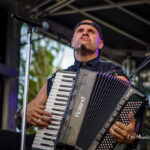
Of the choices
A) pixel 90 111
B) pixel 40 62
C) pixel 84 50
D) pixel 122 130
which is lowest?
pixel 122 130

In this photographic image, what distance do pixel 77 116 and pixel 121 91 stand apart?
37 cm

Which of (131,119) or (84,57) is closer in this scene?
(131,119)

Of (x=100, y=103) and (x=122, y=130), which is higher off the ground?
(x=100, y=103)

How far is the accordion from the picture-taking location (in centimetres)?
224

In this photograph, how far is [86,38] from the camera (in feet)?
9.64

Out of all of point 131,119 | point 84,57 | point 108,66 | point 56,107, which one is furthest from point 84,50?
point 131,119

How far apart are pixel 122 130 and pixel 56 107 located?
0.52 metres

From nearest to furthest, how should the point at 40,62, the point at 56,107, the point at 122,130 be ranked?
1. the point at 122,130
2. the point at 56,107
3. the point at 40,62

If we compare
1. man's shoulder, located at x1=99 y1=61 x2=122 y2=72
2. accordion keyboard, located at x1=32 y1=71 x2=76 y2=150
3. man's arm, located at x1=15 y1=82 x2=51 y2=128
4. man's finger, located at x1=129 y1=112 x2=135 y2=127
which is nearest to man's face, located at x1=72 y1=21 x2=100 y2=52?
man's shoulder, located at x1=99 y1=61 x2=122 y2=72

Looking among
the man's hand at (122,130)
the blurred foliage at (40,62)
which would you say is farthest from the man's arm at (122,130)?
the blurred foliage at (40,62)

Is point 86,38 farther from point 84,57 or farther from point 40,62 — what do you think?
point 40,62

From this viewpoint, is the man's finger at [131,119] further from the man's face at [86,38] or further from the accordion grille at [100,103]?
the man's face at [86,38]

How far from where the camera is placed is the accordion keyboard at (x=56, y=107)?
2.38 meters

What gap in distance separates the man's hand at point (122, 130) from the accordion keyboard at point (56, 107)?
1.33 ft
